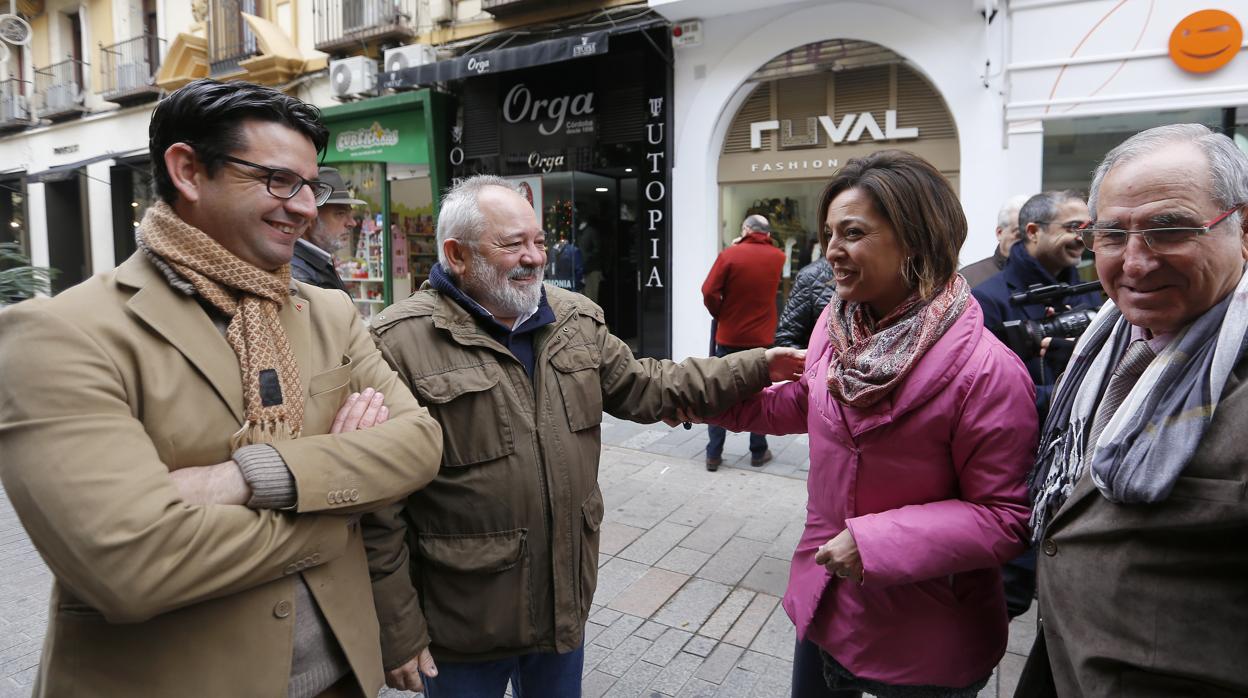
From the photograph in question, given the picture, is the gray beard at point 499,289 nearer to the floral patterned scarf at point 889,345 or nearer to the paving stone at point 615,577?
the floral patterned scarf at point 889,345

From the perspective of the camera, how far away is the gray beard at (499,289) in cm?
206

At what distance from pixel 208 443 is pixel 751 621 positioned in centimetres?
284

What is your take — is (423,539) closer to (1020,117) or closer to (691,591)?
(691,591)

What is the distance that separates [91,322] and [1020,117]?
763 cm

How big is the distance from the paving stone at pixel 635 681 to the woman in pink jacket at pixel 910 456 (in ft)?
4.16

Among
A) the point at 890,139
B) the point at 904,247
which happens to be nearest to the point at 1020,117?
the point at 890,139

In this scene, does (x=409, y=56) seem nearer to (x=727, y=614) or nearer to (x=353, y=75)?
(x=353, y=75)

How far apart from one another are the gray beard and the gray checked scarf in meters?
1.39

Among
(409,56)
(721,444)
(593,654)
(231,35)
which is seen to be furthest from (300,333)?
(231,35)

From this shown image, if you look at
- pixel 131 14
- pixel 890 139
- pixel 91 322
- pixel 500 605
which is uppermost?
pixel 131 14

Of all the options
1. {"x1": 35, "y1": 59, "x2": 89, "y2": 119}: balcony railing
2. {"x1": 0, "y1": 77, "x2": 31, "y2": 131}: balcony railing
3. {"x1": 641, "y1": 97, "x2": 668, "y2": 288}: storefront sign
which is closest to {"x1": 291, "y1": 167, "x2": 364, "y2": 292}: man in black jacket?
{"x1": 641, "y1": 97, "x2": 668, "y2": 288}: storefront sign

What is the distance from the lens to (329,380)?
63.7 inches

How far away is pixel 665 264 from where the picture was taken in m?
8.96

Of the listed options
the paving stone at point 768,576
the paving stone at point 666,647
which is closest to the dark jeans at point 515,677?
the paving stone at point 666,647
